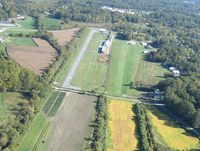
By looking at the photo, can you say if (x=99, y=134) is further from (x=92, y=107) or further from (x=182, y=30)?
(x=182, y=30)

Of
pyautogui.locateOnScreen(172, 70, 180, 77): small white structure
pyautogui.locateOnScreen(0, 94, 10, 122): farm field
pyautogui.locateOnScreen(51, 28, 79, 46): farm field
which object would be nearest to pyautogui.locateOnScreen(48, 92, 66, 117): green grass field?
pyautogui.locateOnScreen(0, 94, 10, 122): farm field

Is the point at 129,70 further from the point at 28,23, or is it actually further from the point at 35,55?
the point at 28,23

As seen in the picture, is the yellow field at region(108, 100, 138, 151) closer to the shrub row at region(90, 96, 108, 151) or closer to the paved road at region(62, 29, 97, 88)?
the shrub row at region(90, 96, 108, 151)

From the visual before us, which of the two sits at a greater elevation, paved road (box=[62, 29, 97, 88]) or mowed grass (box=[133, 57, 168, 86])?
paved road (box=[62, 29, 97, 88])

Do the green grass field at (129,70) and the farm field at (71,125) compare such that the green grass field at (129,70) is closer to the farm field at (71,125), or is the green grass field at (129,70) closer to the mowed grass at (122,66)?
the mowed grass at (122,66)

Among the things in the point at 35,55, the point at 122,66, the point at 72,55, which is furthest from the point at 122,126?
the point at 35,55

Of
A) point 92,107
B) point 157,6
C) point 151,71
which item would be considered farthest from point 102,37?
point 157,6

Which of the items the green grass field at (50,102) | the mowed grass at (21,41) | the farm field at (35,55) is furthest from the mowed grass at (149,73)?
the mowed grass at (21,41)
